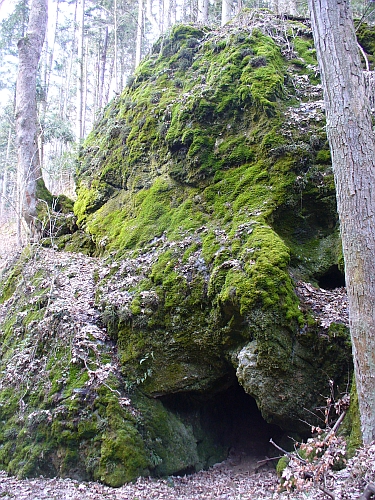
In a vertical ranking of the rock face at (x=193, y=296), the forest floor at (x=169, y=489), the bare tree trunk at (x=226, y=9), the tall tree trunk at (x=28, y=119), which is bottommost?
the forest floor at (x=169, y=489)

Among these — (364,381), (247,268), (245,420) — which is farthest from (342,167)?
Result: (245,420)

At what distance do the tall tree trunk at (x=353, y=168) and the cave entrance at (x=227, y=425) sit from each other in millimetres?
2886

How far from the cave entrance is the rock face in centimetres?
4

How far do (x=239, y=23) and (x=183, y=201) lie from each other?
17.3 ft

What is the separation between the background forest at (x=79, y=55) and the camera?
1961 centimetres

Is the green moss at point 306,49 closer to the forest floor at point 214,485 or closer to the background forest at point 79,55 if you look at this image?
the forest floor at point 214,485

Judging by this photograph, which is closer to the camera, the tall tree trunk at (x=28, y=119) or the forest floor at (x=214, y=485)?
the forest floor at (x=214, y=485)

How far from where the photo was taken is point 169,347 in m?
6.36

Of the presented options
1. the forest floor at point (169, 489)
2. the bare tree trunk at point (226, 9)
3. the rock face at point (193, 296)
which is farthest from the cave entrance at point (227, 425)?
the bare tree trunk at point (226, 9)

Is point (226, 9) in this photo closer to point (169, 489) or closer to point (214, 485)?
point (214, 485)

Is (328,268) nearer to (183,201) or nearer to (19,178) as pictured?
(183,201)

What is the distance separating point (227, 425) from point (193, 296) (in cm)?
299

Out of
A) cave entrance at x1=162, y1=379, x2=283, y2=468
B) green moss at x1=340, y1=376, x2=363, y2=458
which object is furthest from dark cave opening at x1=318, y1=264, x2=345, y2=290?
cave entrance at x1=162, y1=379, x2=283, y2=468

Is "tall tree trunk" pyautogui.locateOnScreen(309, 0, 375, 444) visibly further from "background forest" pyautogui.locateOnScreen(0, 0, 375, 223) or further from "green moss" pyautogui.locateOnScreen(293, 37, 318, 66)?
"background forest" pyautogui.locateOnScreen(0, 0, 375, 223)
